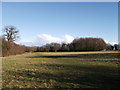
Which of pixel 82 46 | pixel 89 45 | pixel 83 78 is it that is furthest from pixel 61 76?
pixel 82 46

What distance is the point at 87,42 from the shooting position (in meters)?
73.8

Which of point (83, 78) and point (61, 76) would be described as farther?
point (61, 76)

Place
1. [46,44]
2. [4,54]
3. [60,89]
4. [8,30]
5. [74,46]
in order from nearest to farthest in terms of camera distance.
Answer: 1. [60,89]
2. [4,54]
3. [8,30]
4. [74,46]
5. [46,44]

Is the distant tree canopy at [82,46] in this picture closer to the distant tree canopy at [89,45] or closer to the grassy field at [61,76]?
the distant tree canopy at [89,45]

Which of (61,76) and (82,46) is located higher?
(82,46)

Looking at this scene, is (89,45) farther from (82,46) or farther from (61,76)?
(61,76)

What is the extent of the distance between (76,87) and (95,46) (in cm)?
6665

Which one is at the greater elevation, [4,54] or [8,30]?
[8,30]

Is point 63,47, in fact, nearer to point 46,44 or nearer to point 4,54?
point 46,44

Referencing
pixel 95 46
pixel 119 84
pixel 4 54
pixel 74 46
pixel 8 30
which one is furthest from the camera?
pixel 74 46

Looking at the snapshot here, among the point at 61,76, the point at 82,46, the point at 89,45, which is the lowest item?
the point at 61,76

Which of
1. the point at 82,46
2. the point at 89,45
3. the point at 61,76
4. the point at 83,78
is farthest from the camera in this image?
the point at 82,46

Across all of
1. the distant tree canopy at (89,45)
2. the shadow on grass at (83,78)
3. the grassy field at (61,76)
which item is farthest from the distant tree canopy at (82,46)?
the shadow on grass at (83,78)

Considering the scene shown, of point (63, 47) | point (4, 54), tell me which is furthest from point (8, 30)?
point (63, 47)
